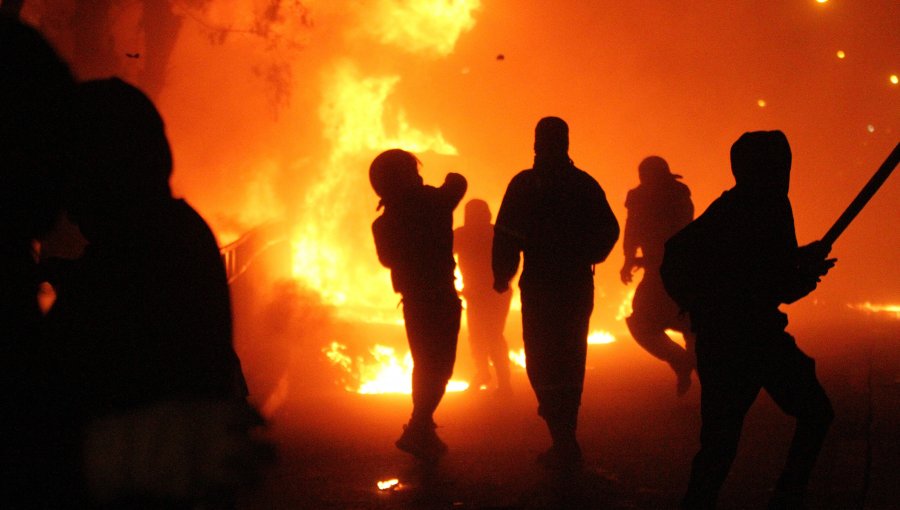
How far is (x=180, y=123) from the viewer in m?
21.0

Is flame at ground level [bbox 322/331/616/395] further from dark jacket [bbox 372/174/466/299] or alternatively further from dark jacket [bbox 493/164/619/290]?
dark jacket [bbox 493/164/619/290]

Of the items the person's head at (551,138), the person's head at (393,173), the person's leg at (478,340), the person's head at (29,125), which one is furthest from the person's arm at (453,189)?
the person's head at (29,125)

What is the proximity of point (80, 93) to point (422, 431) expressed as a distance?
4.36 metres

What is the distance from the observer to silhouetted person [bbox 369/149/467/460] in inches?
245

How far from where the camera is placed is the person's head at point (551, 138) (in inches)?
223

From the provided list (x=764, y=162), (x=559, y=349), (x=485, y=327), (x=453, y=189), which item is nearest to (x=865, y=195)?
(x=764, y=162)

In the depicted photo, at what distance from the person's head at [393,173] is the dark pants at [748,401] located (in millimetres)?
2830

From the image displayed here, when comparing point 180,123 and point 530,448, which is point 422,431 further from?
point 180,123

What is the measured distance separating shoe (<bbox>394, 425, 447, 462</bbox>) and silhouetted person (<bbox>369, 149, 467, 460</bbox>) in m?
0.05

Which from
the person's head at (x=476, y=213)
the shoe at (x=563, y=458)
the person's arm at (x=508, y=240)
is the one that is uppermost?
the person's head at (x=476, y=213)

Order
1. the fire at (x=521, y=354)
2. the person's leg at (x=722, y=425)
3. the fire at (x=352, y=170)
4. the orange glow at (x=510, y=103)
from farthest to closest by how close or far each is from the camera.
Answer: the orange glow at (x=510, y=103)
the fire at (x=352, y=170)
the fire at (x=521, y=354)
the person's leg at (x=722, y=425)

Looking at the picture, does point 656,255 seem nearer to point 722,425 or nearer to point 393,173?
point 393,173

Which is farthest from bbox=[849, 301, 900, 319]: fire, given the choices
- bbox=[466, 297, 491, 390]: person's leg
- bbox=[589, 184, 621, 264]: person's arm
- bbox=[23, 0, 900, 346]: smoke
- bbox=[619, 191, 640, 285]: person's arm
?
bbox=[589, 184, 621, 264]: person's arm

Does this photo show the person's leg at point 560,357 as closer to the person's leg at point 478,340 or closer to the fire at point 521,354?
the person's leg at point 478,340
